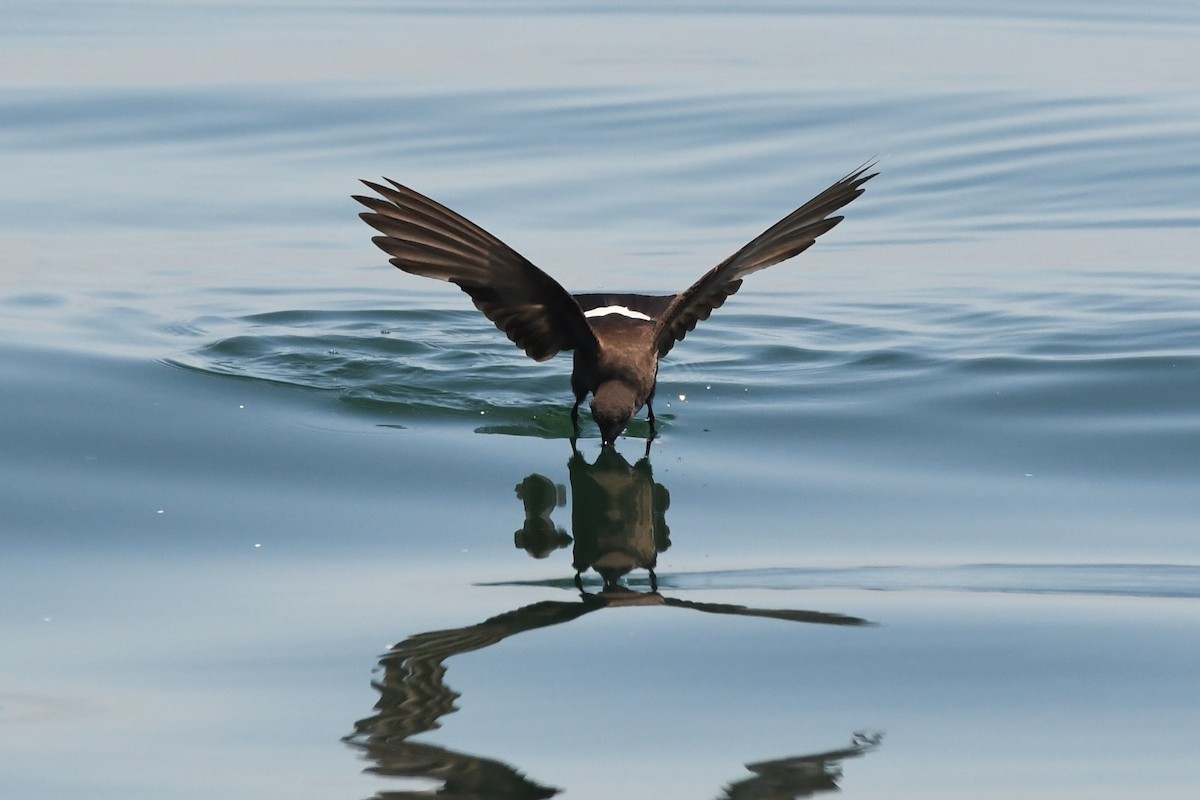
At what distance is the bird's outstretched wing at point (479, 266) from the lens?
274 inches

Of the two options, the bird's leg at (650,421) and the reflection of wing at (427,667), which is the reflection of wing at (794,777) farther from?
the bird's leg at (650,421)

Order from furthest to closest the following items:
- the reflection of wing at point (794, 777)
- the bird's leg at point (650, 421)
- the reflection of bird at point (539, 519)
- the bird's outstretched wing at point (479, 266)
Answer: the bird's leg at point (650, 421) < the bird's outstretched wing at point (479, 266) < the reflection of bird at point (539, 519) < the reflection of wing at point (794, 777)

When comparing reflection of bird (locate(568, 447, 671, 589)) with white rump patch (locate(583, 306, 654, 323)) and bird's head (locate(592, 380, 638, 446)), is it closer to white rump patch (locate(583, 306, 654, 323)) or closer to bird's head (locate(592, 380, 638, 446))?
bird's head (locate(592, 380, 638, 446))

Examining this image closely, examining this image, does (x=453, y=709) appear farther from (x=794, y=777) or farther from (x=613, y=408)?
(x=613, y=408)

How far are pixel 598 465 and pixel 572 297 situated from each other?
0.84m

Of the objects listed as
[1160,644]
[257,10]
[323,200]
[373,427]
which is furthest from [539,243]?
[257,10]

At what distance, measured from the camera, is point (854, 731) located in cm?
441

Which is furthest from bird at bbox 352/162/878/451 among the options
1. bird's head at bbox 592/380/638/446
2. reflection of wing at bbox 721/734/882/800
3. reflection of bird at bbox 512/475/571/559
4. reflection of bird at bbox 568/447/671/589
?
reflection of wing at bbox 721/734/882/800

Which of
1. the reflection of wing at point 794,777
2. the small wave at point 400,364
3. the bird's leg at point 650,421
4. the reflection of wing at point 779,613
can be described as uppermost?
the small wave at point 400,364

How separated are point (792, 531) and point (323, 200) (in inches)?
323

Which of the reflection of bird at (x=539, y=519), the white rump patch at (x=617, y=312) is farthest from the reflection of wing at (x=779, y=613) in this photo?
the white rump patch at (x=617, y=312)

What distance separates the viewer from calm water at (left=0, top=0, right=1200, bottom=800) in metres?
4.41

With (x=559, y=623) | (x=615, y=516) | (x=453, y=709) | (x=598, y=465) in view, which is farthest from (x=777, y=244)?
(x=453, y=709)

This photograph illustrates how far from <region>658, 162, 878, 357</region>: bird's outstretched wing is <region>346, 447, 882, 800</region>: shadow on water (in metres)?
0.82
